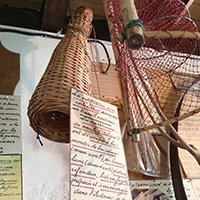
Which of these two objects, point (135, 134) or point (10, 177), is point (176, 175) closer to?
point (135, 134)

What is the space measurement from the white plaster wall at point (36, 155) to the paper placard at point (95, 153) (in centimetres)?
47

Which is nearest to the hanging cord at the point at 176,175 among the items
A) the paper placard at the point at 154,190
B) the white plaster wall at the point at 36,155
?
the paper placard at the point at 154,190

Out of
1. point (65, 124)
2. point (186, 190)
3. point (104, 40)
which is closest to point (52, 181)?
point (65, 124)

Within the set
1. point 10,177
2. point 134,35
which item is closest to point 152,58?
point 134,35

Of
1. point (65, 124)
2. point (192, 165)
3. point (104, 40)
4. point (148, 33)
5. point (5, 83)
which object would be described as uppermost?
point (104, 40)

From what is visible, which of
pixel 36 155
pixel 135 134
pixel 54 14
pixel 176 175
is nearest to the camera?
pixel 135 134

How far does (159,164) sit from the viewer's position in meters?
1.20

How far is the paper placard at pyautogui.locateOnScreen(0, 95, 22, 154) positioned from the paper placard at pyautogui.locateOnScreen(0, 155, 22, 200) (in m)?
0.04

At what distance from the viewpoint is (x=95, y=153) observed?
2.18 ft

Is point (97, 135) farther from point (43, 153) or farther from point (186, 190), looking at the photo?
point (186, 190)

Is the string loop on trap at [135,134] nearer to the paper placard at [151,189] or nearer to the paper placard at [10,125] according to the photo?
the paper placard at [151,189]

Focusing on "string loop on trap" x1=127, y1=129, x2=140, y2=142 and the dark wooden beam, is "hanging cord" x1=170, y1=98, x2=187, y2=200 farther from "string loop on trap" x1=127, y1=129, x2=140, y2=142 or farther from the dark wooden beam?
the dark wooden beam

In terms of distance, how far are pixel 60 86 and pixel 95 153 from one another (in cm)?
21

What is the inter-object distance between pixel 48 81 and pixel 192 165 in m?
0.95
